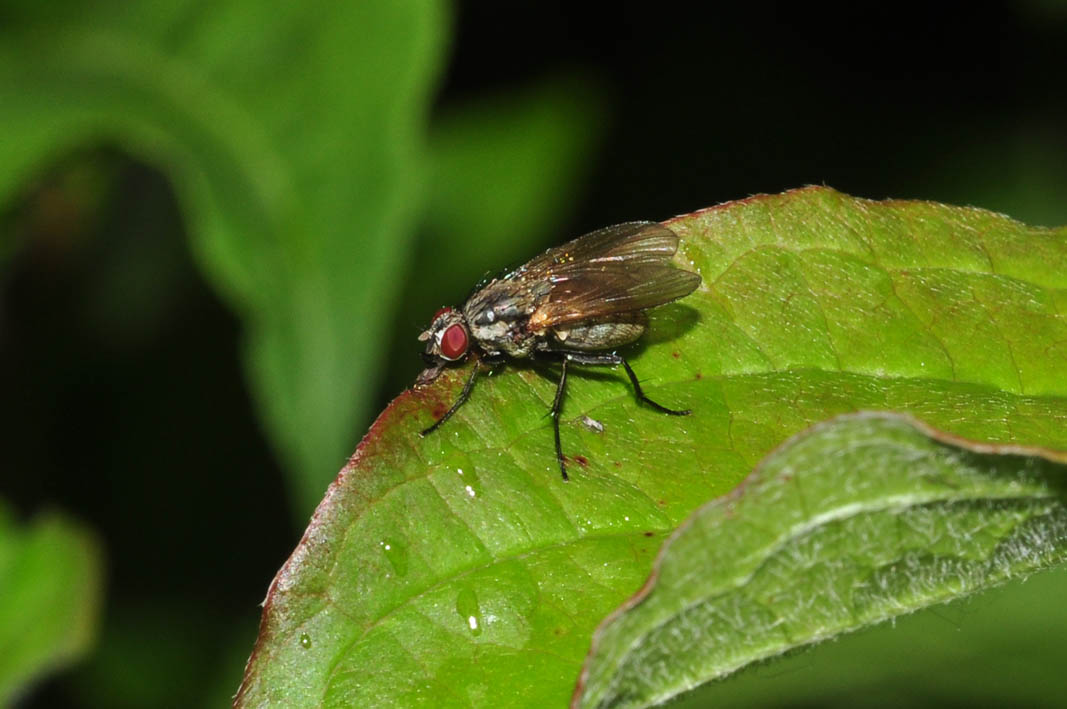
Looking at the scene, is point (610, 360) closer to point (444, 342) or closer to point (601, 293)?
point (601, 293)

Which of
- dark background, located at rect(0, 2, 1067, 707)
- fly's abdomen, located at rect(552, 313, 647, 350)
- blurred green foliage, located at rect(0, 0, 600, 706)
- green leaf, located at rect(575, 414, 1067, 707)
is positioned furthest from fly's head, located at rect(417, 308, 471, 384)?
dark background, located at rect(0, 2, 1067, 707)

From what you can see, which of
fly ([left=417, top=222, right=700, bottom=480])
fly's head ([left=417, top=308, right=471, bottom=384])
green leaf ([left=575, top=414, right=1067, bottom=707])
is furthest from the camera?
fly's head ([left=417, top=308, right=471, bottom=384])

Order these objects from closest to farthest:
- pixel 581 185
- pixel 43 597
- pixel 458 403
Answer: pixel 458 403 → pixel 43 597 → pixel 581 185

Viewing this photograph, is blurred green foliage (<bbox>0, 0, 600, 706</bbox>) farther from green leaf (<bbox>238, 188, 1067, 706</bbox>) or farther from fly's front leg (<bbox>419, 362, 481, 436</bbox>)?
green leaf (<bbox>238, 188, 1067, 706</bbox>)

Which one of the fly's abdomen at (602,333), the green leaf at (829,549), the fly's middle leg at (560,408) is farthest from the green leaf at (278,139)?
the green leaf at (829,549)

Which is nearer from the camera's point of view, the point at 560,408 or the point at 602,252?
the point at 560,408

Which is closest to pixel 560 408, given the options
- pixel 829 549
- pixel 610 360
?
pixel 610 360
